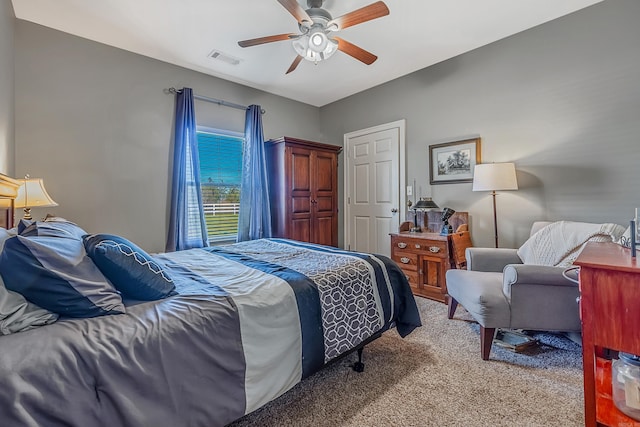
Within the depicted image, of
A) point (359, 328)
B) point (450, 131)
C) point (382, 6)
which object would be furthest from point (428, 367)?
point (450, 131)

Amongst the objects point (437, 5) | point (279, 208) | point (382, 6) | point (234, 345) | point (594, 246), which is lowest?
point (234, 345)

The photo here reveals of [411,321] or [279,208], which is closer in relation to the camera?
[411,321]

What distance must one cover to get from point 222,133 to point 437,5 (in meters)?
2.73

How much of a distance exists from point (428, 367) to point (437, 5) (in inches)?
111

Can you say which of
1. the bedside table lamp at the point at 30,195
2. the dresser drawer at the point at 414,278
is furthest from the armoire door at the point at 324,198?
Answer: the bedside table lamp at the point at 30,195

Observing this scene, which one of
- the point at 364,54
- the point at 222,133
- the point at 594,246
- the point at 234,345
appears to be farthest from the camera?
the point at 222,133

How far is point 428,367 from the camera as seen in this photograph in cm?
188

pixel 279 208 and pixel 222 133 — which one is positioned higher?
pixel 222 133

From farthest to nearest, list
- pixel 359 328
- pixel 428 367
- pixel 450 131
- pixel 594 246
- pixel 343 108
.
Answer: pixel 343 108, pixel 450 131, pixel 428 367, pixel 359 328, pixel 594 246

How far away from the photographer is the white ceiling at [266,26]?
2.41m

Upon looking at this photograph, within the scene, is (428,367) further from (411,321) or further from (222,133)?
Result: (222,133)

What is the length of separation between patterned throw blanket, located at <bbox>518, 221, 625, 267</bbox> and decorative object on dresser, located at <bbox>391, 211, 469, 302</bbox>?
0.69 metres

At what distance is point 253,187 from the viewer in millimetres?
3816

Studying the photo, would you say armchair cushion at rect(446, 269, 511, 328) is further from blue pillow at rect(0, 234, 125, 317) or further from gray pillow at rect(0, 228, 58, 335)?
gray pillow at rect(0, 228, 58, 335)
